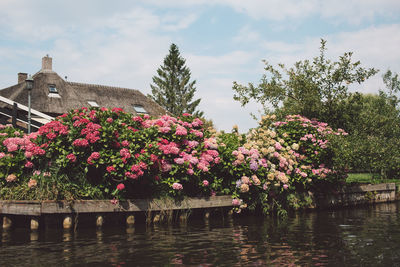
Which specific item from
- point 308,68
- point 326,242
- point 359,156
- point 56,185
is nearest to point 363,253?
point 326,242

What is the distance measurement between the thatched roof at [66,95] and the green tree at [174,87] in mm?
Answer: 7487

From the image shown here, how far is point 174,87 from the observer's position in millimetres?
46562

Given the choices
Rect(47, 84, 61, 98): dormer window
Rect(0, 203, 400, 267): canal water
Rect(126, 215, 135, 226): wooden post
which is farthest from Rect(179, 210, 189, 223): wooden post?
Rect(47, 84, 61, 98): dormer window

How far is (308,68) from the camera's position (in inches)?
647

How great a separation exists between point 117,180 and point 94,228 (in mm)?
1290

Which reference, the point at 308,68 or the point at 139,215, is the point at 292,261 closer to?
the point at 139,215

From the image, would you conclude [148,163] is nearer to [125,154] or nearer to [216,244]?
[125,154]

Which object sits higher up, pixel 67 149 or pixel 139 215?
pixel 67 149

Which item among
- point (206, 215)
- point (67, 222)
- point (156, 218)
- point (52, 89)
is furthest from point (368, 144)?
point (52, 89)

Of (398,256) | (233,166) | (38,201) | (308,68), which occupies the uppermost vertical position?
(308,68)

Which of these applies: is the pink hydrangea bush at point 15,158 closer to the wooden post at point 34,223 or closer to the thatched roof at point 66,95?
the wooden post at point 34,223

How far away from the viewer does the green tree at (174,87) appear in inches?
1793

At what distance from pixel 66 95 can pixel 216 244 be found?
88.4 ft

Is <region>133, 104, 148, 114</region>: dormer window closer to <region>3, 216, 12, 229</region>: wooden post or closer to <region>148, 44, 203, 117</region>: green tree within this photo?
<region>148, 44, 203, 117</region>: green tree
